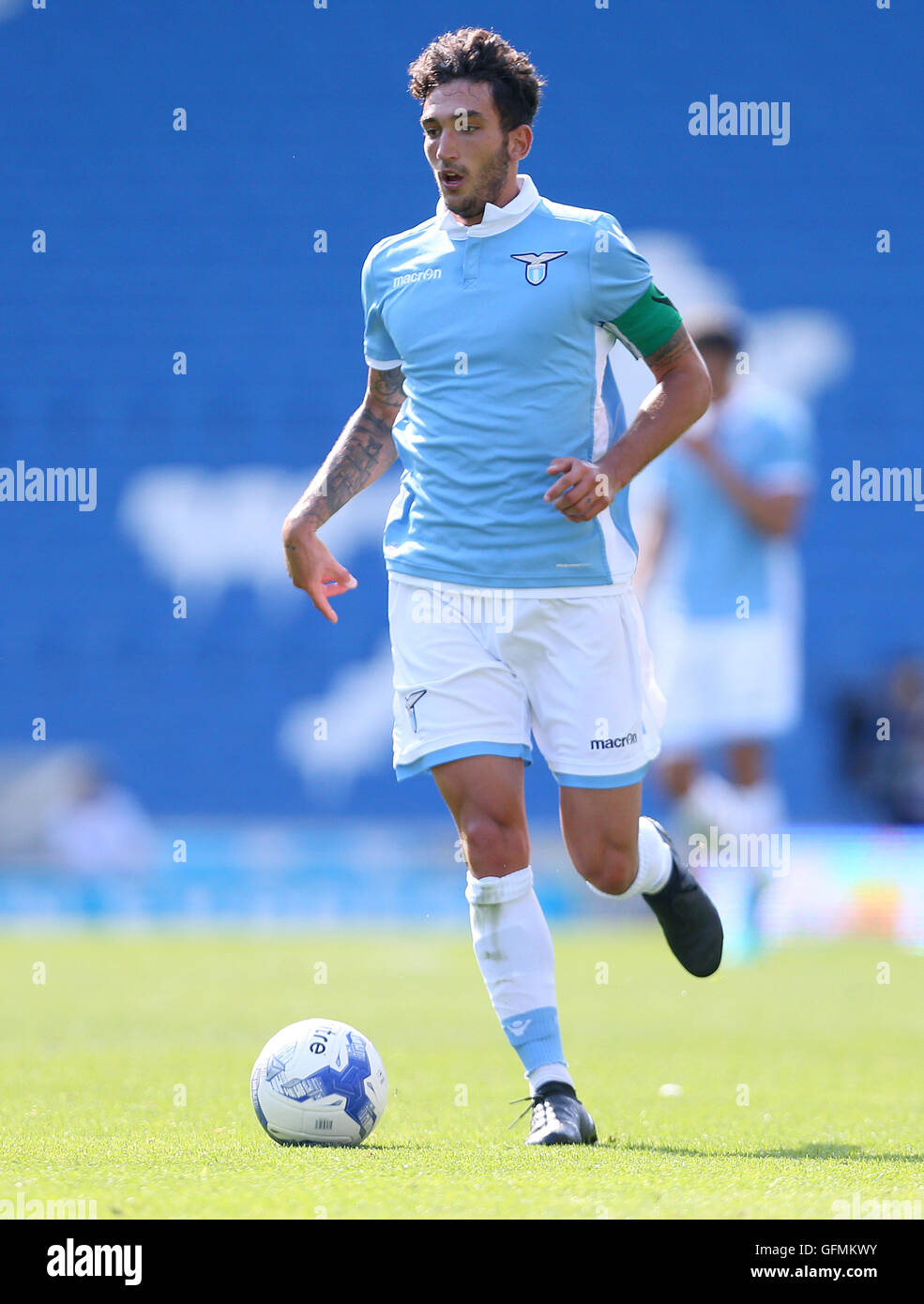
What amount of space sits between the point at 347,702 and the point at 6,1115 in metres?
9.63

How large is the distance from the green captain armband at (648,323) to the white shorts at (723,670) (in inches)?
217

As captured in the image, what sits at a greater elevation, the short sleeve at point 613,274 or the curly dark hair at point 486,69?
the curly dark hair at point 486,69

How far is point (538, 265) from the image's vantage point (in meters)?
3.86

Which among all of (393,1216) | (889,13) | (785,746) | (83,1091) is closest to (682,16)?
(889,13)

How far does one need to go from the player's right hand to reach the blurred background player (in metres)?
4.59

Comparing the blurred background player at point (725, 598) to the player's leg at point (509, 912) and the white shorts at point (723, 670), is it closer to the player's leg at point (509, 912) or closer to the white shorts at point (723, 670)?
the white shorts at point (723, 670)

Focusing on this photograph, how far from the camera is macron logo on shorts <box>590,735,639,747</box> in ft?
12.9

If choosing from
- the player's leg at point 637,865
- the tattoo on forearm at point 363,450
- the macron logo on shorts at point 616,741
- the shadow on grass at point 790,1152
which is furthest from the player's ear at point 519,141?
the shadow on grass at point 790,1152

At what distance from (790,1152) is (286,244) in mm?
11731

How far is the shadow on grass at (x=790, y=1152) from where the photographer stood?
3.34 m

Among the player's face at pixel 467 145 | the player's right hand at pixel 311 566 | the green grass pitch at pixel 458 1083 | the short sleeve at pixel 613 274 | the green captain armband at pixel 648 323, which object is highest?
the player's face at pixel 467 145

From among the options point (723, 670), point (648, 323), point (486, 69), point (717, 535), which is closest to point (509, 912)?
point (648, 323)

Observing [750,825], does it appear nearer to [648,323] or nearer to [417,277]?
[648,323]

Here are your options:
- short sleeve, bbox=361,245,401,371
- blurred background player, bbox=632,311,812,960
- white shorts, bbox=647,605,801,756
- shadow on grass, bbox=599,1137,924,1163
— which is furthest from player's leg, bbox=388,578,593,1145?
white shorts, bbox=647,605,801,756
